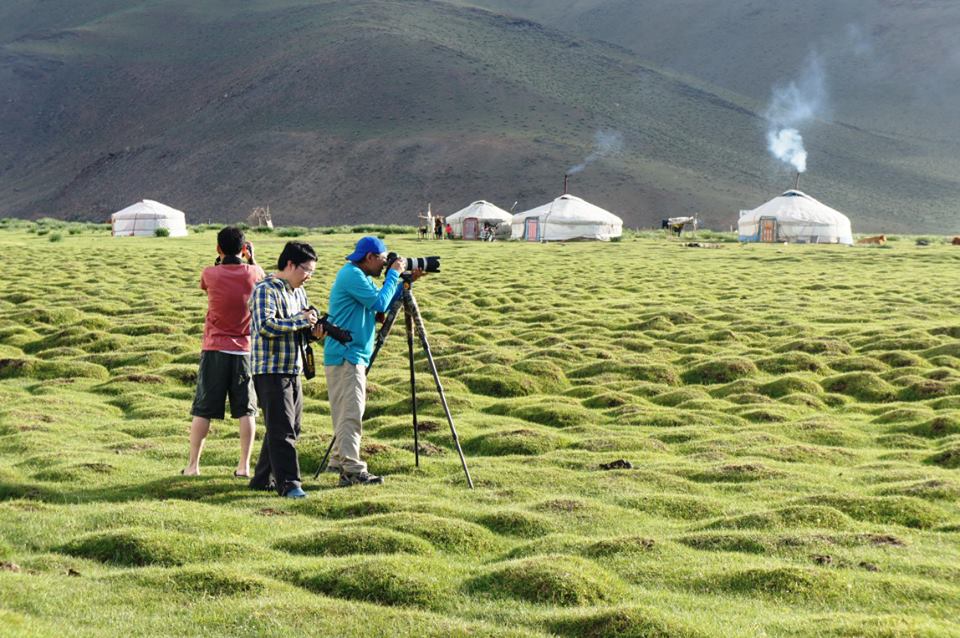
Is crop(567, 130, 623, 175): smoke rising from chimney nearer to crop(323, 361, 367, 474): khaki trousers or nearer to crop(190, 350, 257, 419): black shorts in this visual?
crop(190, 350, 257, 419): black shorts

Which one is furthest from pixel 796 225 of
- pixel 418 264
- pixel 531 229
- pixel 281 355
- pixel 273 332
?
pixel 273 332

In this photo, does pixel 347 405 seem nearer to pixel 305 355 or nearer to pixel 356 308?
pixel 305 355

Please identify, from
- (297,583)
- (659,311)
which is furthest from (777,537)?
(659,311)

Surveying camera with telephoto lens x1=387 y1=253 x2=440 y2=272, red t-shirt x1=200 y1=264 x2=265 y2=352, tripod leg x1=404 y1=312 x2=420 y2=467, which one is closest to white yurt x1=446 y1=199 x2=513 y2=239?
tripod leg x1=404 y1=312 x2=420 y2=467

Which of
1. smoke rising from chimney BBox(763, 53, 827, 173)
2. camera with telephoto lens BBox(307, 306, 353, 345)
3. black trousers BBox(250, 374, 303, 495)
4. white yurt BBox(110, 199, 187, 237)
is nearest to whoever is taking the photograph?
camera with telephoto lens BBox(307, 306, 353, 345)

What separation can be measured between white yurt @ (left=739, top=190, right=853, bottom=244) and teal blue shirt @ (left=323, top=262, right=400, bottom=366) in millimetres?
61406

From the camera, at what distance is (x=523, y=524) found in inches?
372

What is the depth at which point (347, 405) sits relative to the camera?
34.3ft

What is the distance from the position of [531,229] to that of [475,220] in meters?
4.39

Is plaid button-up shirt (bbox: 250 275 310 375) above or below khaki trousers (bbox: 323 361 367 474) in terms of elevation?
above

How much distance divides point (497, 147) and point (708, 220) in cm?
2941

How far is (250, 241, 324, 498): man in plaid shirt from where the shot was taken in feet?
33.0

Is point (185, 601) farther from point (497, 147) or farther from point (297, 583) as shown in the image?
point (497, 147)

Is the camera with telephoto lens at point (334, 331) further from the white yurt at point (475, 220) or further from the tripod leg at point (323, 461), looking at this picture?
the white yurt at point (475, 220)
